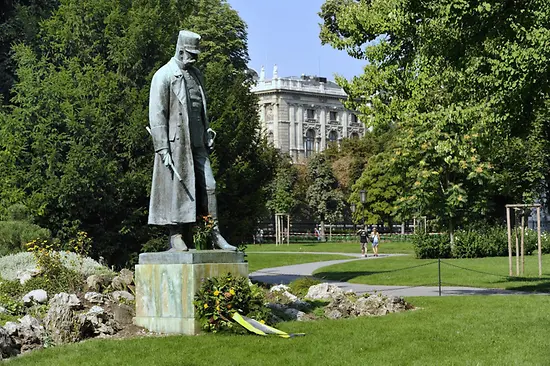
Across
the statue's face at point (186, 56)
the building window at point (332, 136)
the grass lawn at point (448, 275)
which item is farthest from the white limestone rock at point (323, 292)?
the building window at point (332, 136)

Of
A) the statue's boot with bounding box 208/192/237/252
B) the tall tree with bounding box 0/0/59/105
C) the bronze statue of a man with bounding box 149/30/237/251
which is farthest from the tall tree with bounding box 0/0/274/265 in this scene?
the statue's boot with bounding box 208/192/237/252

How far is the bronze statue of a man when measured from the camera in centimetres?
1182

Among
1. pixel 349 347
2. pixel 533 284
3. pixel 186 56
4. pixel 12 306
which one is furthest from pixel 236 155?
pixel 349 347

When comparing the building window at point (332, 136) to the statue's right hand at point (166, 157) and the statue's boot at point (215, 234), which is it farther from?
the statue's right hand at point (166, 157)

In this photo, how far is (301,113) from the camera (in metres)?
127

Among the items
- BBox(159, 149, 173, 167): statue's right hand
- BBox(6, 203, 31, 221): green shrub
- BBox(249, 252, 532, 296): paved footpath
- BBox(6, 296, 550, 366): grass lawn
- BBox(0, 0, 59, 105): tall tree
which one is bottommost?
BBox(249, 252, 532, 296): paved footpath

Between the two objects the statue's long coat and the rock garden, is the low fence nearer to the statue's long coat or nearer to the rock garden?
the rock garden

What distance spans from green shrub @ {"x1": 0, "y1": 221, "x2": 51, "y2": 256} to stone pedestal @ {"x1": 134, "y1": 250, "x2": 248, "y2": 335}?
27.1 ft

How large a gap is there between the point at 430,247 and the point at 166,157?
29319 mm

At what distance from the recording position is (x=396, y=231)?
3319 inches

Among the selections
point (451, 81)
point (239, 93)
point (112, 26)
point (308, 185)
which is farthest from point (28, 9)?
point (308, 185)

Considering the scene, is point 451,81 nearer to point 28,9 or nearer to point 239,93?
point 239,93

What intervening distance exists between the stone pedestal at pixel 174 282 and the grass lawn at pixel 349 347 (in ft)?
1.72

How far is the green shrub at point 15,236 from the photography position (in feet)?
63.5
